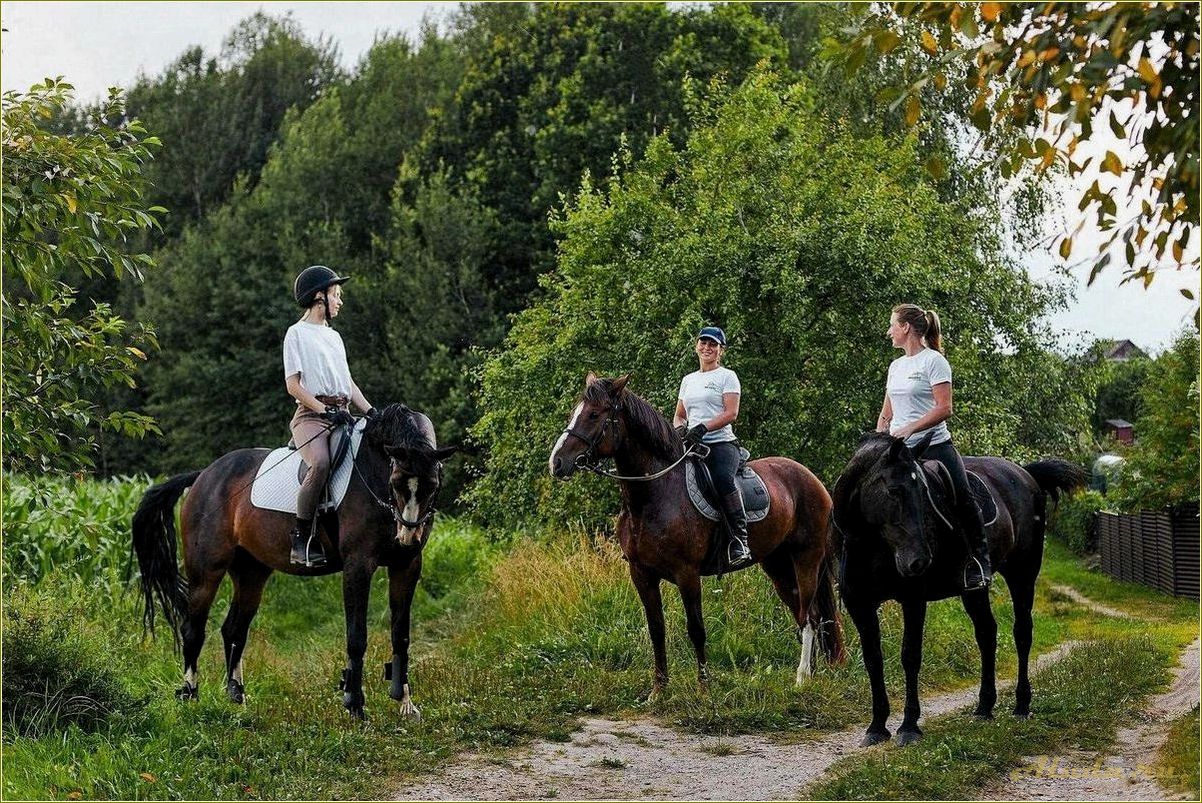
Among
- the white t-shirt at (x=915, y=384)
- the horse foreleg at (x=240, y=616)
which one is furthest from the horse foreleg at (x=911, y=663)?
the horse foreleg at (x=240, y=616)

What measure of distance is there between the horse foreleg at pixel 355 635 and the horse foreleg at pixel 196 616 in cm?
148

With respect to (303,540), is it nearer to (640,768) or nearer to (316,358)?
(316,358)

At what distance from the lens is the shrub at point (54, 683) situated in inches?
335

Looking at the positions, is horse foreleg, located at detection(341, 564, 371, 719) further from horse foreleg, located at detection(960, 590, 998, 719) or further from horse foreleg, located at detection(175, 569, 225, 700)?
horse foreleg, located at detection(960, 590, 998, 719)

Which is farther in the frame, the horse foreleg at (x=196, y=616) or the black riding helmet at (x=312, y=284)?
the horse foreleg at (x=196, y=616)

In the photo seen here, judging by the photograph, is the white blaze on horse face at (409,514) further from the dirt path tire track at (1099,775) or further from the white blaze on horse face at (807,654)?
the dirt path tire track at (1099,775)

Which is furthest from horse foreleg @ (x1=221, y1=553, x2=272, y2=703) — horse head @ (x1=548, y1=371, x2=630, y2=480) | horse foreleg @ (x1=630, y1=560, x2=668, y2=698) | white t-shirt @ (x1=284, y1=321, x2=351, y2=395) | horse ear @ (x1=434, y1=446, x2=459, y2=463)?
horse foreleg @ (x1=630, y1=560, x2=668, y2=698)

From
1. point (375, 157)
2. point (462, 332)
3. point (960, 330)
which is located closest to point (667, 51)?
point (462, 332)

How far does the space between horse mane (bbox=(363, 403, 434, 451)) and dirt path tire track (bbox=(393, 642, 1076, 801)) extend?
2.08 m

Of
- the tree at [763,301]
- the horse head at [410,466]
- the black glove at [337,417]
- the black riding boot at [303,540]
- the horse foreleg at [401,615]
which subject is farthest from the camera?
the tree at [763,301]

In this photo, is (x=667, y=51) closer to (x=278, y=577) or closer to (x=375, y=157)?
(x=375, y=157)

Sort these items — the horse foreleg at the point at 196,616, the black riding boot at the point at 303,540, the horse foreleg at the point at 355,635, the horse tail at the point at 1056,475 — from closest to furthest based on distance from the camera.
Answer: the horse foreleg at the point at 355,635 < the black riding boot at the point at 303,540 < the horse tail at the point at 1056,475 < the horse foreleg at the point at 196,616

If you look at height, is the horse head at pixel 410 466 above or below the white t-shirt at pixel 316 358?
below

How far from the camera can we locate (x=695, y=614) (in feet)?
33.4
